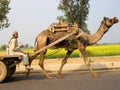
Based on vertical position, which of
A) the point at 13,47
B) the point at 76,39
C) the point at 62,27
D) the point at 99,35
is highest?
the point at 62,27

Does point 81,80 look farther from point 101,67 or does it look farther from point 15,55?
point 101,67

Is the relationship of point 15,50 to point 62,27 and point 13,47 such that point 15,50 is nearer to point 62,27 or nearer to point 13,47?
point 13,47

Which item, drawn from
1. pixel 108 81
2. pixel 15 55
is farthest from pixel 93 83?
pixel 15 55

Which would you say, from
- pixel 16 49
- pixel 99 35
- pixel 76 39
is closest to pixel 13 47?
pixel 16 49

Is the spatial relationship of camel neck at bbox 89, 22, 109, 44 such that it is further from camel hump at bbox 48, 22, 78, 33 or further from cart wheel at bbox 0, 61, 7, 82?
cart wheel at bbox 0, 61, 7, 82

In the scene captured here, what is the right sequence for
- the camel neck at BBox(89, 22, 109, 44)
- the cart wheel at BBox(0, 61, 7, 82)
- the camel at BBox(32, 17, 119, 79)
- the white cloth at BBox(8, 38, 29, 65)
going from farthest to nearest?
the camel neck at BBox(89, 22, 109, 44)
the camel at BBox(32, 17, 119, 79)
the white cloth at BBox(8, 38, 29, 65)
the cart wheel at BBox(0, 61, 7, 82)

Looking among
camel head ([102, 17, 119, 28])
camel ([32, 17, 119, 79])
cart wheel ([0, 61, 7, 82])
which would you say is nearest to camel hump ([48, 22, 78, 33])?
camel ([32, 17, 119, 79])

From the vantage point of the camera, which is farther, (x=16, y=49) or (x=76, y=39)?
(x=76, y=39)

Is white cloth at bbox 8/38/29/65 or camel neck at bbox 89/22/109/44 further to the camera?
camel neck at bbox 89/22/109/44

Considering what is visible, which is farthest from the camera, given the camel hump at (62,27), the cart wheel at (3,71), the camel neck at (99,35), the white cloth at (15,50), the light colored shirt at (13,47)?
the camel neck at (99,35)

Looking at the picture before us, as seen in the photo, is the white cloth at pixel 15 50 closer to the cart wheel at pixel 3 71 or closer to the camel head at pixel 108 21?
the cart wheel at pixel 3 71

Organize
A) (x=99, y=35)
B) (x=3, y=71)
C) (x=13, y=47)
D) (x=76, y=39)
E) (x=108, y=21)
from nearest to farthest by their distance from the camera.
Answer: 1. (x=3, y=71)
2. (x=13, y=47)
3. (x=76, y=39)
4. (x=108, y=21)
5. (x=99, y=35)

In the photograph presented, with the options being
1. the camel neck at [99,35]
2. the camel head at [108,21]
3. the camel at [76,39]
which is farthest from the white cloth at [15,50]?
the camel head at [108,21]

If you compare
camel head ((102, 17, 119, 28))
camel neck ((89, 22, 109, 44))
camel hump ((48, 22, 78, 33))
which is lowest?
camel neck ((89, 22, 109, 44))
